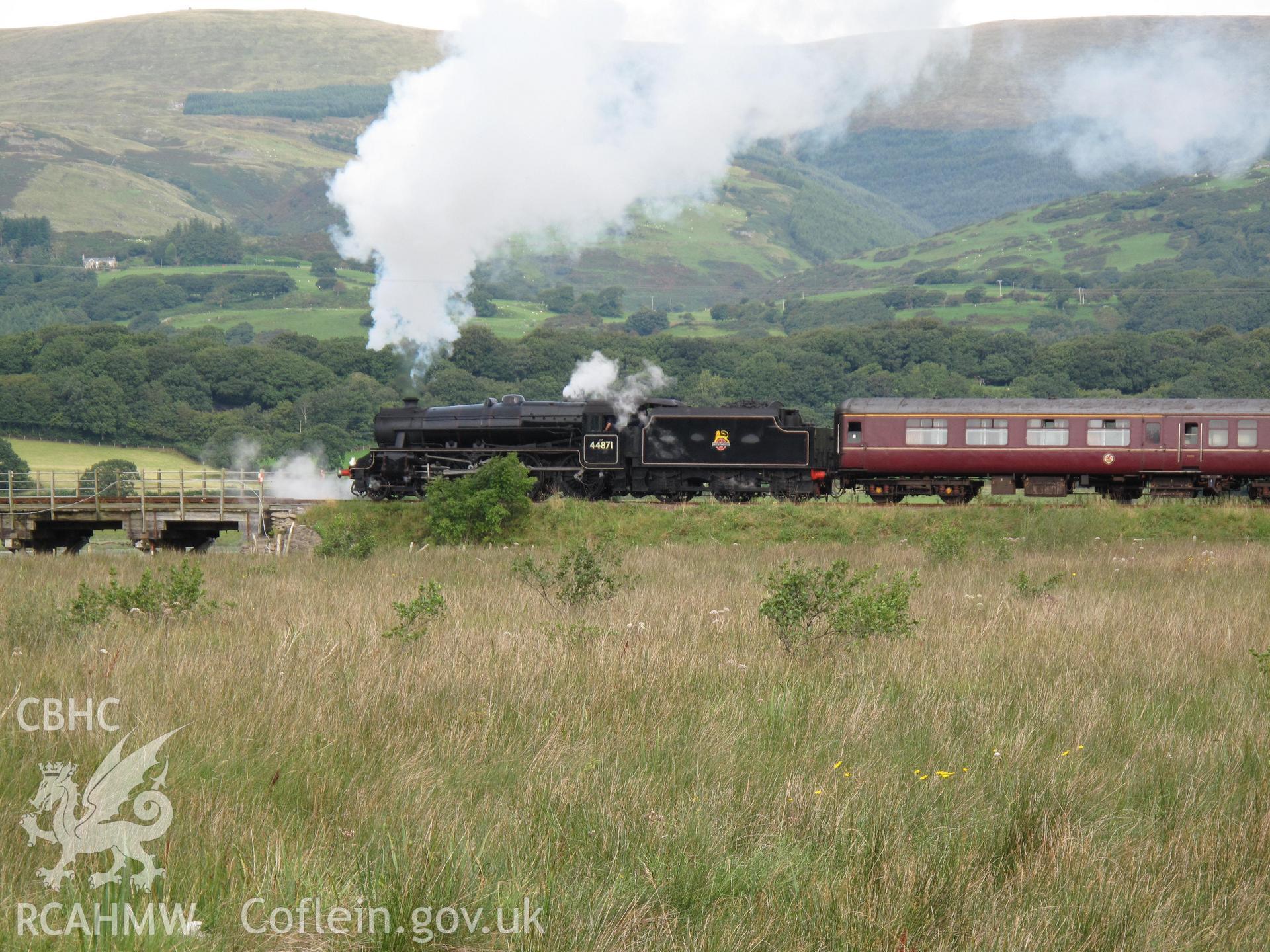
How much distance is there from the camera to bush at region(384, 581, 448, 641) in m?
11.5

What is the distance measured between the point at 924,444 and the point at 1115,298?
183 m

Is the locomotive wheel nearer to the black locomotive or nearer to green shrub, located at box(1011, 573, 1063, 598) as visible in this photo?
the black locomotive

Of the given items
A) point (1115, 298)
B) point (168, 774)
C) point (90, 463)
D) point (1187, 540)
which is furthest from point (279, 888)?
point (1115, 298)

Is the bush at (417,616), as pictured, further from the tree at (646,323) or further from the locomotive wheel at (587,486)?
the tree at (646,323)

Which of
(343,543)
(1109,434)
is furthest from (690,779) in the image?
(1109,434)

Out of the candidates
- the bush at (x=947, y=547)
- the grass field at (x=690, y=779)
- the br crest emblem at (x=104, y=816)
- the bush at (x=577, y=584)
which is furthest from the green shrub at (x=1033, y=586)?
the br crest emblem at (x=104, y=816)

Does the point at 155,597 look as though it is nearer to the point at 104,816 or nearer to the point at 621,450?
the point at 104,816

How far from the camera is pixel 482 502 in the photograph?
2925 cm

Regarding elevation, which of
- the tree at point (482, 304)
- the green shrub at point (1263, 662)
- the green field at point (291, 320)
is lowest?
the green shrub at point (1263, 662)

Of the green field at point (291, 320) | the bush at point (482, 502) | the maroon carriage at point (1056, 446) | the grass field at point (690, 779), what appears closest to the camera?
the grass field at point (690, 779)

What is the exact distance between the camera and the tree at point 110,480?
34094 millimetres

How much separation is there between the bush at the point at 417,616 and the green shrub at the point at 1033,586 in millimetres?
8534

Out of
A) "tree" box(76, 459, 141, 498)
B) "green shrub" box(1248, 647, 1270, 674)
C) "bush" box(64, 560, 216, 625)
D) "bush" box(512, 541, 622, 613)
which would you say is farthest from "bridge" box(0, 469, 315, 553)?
"green shrub" box(1248, 647, 1270, 674)

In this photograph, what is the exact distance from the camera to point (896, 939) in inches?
209
